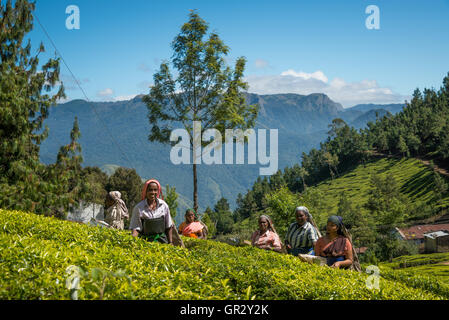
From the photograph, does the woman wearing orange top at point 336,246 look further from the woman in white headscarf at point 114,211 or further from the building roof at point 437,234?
the building roof at point 437,234

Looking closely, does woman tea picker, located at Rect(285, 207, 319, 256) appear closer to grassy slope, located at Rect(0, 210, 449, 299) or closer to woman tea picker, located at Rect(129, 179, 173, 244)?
grassy slope, located at Rect(0, 210, 449, 299)

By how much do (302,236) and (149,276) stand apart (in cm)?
462

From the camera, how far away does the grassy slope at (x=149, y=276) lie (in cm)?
261

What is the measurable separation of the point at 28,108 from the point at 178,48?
6.99 meters

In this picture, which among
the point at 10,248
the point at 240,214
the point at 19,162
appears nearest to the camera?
the point at 10,248

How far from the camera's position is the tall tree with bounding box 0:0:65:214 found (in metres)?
15.2

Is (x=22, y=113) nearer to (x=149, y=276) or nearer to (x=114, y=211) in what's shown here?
(x=114, y=211)

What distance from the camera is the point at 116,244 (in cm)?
491

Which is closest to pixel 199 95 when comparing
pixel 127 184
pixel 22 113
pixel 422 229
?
pixel 22 113

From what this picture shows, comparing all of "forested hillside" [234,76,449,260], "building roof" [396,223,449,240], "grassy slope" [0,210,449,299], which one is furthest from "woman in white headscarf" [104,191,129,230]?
"building roof" [396,223,449,240]

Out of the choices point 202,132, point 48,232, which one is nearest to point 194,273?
point 48,232

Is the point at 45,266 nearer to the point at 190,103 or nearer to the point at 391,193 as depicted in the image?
the point at 190,103

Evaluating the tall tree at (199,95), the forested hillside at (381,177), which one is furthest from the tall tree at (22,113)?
the forested hillside at (381,177)

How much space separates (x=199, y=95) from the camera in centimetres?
1758
